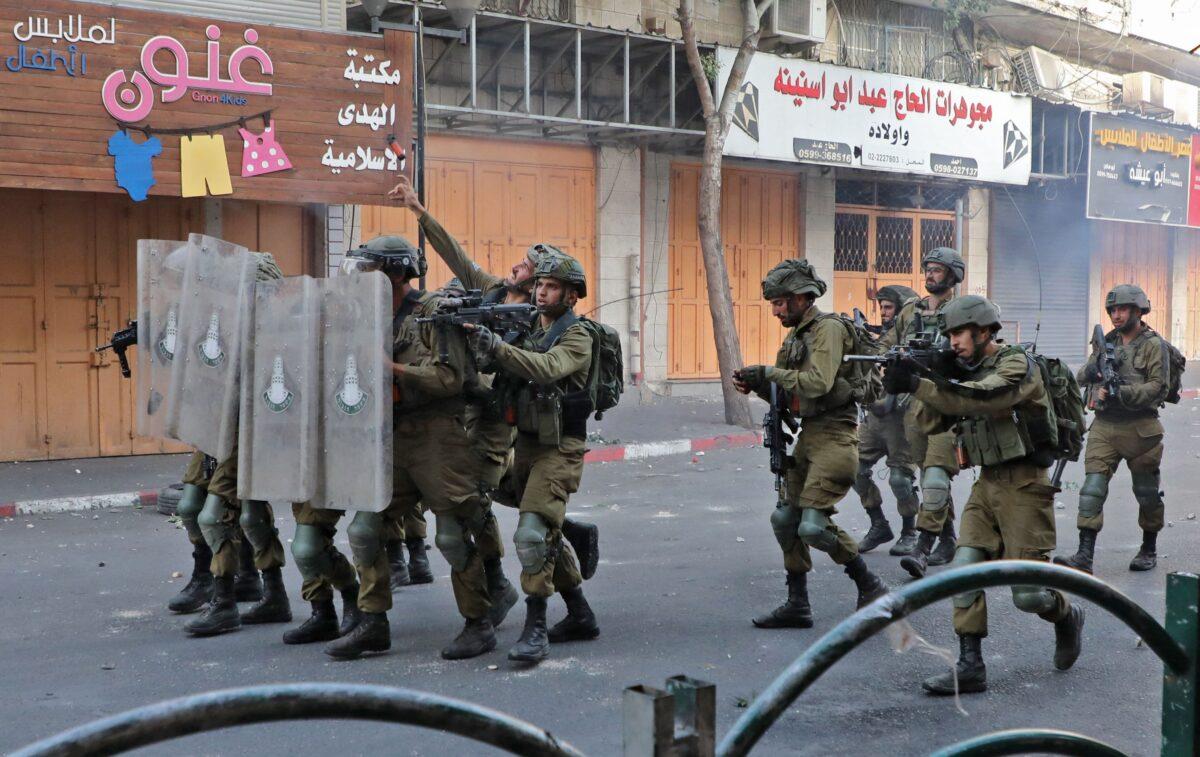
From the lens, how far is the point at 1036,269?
75.9 feet

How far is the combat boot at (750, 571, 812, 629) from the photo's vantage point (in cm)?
579

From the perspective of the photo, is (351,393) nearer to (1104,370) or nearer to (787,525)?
(787,525)

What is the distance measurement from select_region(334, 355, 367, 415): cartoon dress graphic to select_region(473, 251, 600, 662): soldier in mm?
594

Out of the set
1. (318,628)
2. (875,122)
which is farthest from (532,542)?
(875,122)

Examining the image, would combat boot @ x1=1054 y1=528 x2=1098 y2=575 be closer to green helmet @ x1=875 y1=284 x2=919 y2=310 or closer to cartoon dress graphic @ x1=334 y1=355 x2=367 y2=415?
green helmet @ x1=875 y1=284 x2=919 y2=310

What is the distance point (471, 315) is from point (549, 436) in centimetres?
67

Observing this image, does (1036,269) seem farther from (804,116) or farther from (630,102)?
(630,102)

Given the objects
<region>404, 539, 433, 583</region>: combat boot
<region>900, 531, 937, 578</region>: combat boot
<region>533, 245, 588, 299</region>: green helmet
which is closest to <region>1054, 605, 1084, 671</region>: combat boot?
<region>900, 531, 937, 578</region>: combat boot

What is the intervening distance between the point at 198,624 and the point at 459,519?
1351 millimetres

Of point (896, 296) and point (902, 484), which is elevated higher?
point (896, 296)

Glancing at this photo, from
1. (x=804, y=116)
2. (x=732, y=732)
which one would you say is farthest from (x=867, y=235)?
(x=732, y=732)

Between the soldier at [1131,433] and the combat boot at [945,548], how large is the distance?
629 mm

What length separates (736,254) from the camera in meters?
17.7

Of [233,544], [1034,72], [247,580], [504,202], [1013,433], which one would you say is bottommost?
[247,580]
